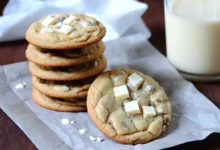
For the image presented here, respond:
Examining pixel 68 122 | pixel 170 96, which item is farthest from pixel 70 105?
pixel 170 96

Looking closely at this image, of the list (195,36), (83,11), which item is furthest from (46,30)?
(83,11)

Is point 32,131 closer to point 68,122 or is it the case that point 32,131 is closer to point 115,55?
point 68,122

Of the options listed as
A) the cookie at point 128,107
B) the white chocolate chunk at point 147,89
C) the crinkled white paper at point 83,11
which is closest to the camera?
the cookie at point 128,107

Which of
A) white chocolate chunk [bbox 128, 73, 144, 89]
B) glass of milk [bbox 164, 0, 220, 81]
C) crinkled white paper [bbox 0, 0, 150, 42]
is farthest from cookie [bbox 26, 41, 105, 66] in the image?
crinkled white paper [bbox 0, 0, 150, 42]

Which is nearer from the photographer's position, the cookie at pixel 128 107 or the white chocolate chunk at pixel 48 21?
the cookie at pixel 128 107

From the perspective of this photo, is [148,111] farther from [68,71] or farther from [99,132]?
[68,71]

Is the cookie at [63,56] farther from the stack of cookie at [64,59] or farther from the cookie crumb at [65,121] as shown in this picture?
the cookie crumb at [65,121]

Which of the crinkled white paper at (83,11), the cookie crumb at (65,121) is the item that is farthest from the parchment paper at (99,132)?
the crinkled white paper at (83,11)

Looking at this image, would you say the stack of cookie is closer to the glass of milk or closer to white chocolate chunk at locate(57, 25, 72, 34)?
white chocolate chunk at locate(57, 25, 72, 34)

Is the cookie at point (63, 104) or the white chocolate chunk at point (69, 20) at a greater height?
the white chocolate chunk at point (69, 20)
